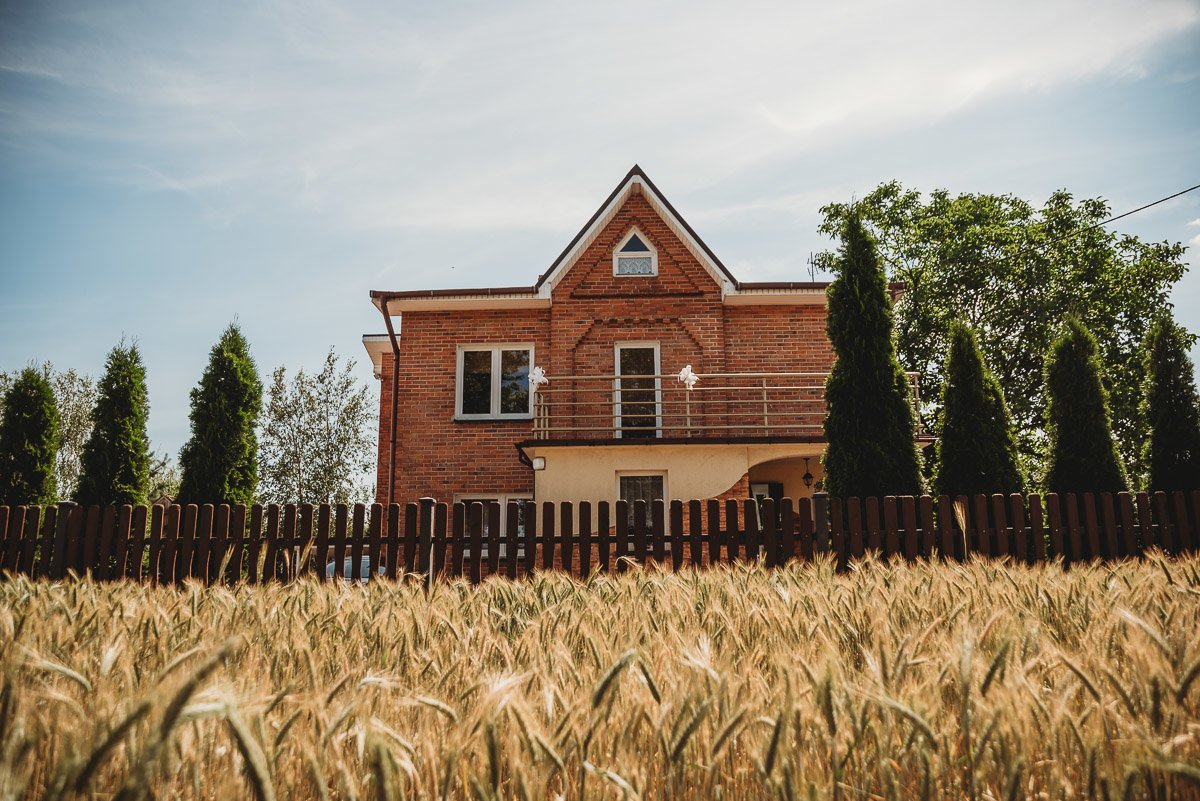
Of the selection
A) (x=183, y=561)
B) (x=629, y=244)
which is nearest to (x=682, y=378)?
(x=629, y=244)

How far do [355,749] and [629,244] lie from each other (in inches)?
647

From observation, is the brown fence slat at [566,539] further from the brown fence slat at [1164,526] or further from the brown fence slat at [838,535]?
the brown fence slat at [1164,526]

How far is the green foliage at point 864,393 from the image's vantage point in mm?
10102

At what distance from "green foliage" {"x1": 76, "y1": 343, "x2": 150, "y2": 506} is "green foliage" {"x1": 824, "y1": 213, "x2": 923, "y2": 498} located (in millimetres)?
14004

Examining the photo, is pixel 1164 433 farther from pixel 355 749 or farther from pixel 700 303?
pixel 355 749

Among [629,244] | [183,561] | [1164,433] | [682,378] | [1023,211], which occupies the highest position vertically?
[1023,211]

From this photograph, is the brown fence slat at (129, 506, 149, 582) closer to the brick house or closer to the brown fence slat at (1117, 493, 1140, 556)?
the brick house

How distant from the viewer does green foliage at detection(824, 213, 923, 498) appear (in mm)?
10102

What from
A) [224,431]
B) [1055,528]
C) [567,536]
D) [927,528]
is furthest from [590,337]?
[1055,528]

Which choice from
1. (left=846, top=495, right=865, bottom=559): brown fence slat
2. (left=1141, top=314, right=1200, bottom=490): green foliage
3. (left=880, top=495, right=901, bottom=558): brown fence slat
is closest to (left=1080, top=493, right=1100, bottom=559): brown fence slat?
(left=880, top=495, right=901, bottom=558): brown fence slat

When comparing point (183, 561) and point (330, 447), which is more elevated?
point (330, 447)

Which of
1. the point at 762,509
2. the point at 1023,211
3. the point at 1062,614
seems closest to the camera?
the point at 1062,614

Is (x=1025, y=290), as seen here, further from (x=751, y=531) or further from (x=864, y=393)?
(x=751, y=531)

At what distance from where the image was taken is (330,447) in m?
27.3
